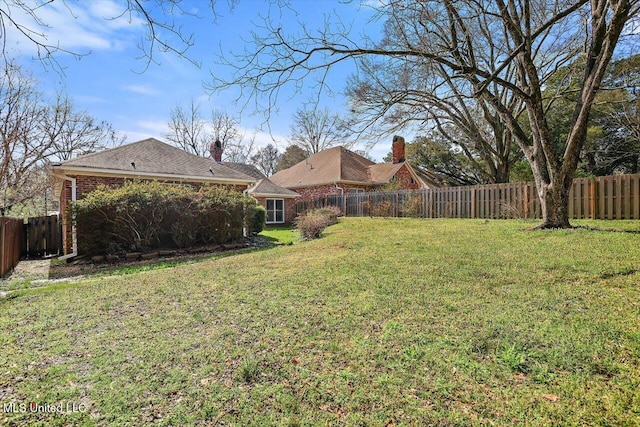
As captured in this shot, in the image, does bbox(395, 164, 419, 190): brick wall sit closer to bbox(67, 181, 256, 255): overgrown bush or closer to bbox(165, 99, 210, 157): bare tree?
bbox(67, 181, 256, 255): overgrown bush

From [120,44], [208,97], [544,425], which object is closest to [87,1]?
[120,44]

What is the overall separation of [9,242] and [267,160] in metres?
35.2

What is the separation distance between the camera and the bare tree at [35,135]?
31.5ft

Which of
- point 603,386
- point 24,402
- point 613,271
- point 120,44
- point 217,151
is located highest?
point 217,151

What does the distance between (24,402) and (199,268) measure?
16.2 feet

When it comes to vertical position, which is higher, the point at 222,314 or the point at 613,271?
the point at 613,271

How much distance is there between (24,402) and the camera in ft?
8.24

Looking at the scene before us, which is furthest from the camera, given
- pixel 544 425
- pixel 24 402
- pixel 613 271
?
pixel 613 271

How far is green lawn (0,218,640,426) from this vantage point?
2289 millimetres

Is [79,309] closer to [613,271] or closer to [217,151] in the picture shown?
[613,271]

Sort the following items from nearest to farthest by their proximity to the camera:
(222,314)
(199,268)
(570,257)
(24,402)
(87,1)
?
(24,402)
(87,1)
(222,314)
(570,257)
(199,268)

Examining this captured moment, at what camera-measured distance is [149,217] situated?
1024 centimetres

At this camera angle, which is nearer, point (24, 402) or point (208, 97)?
point (24, 402)

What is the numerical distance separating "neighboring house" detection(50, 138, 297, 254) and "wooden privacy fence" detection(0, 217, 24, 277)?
1234 mm
